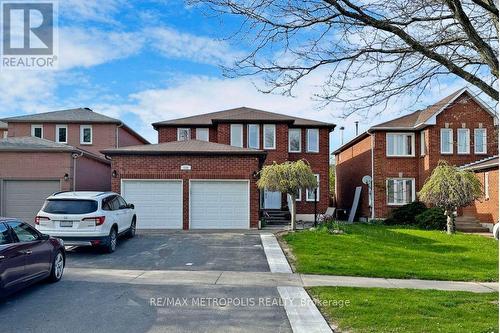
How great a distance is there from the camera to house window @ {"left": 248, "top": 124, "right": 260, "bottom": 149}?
26.1 metres

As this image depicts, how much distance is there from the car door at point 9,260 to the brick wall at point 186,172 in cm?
1099

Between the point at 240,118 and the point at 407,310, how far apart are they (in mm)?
20033

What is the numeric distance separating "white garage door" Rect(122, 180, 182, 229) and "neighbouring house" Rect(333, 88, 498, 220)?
1293 cm

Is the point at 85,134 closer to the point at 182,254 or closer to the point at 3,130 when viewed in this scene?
the point at 3,130

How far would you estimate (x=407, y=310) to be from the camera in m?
6.96

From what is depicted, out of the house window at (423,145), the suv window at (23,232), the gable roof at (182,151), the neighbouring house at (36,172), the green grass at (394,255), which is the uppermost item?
the house window at (423,145)

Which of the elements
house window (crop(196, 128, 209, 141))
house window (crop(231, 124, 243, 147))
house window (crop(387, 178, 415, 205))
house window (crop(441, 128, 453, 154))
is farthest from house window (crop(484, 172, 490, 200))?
house window (crop(196, 128, 209, 141))

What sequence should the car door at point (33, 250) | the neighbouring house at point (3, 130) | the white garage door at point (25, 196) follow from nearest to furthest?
the car door at point (33, 250), the white garage door at point (25, 196), the neighbouring house at point (3, 130)

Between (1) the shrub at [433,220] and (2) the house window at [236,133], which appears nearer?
(1) the shrub at [433,220]

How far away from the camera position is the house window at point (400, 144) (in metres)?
26.2

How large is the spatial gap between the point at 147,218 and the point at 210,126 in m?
10.4

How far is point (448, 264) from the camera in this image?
12.0m

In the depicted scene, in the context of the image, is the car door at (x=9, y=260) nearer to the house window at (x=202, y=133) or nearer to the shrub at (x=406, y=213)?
the house window at (x=202, y=133)

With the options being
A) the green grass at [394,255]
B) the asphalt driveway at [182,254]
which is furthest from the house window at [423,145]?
the asphalt driveway at [182,254]
